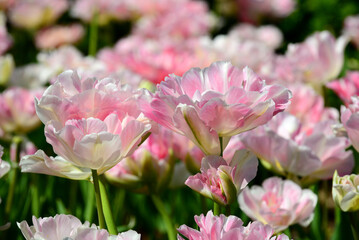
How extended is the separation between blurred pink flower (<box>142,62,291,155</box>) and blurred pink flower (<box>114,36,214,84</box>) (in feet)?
2.78

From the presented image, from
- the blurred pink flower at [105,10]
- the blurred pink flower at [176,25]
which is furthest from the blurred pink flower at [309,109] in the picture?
the blurred pink flower at [105,10]

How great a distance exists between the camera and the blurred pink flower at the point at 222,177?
1.67 ft

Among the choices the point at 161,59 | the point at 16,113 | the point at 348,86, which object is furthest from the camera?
the point at 161,59

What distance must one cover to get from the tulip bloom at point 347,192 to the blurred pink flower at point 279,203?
10 cm

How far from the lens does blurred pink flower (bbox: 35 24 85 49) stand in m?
2.10

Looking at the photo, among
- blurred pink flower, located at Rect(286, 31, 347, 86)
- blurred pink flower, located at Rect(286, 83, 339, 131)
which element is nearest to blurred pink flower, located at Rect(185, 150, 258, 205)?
blurred pink flower, located at Rect(286, 83, 339, 131)

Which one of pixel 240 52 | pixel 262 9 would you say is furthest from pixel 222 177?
pixel 262 9

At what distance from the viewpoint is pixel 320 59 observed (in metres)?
1.26

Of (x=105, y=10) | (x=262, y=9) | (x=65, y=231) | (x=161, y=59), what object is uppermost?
(x=65, y=231)

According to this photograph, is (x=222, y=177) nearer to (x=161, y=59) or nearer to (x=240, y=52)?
(x=161, y=59)

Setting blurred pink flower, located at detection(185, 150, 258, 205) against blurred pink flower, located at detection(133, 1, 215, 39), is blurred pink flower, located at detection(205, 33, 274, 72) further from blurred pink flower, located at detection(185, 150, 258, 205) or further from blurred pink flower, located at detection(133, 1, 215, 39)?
blurred pink flower, located at detection(185, 150, 258, 205)

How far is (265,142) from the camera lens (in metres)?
0.74

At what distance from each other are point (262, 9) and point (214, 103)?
2.13 meters

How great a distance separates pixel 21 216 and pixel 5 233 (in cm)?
4
